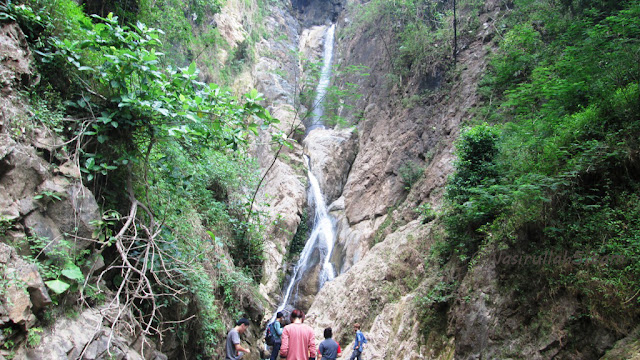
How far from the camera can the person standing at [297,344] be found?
532 cm

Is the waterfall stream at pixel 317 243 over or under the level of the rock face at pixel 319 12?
under

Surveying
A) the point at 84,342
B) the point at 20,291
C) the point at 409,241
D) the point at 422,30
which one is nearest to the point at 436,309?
the point at 409,241

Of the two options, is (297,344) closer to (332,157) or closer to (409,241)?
(409,241)

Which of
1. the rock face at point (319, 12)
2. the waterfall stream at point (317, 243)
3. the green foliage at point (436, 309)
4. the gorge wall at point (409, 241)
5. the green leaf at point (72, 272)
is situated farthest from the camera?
the rock face at point (319, 12)

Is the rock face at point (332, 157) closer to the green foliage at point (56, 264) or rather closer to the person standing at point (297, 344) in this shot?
the person standing at point (297, 344)

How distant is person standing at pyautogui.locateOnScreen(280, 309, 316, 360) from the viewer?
5.32 metres

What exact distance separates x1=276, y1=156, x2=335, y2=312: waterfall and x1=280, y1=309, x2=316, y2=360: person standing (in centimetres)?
1185

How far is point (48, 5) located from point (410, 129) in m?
16.9

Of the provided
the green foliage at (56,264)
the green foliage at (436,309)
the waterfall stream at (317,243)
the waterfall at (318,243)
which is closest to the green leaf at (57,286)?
the green foliage at (56,264)

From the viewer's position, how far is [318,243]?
2031 cm

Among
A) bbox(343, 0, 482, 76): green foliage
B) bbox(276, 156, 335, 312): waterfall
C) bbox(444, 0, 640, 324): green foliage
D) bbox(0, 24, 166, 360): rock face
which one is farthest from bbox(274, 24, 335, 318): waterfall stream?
bbox(0, 24, 166, 360): rock face

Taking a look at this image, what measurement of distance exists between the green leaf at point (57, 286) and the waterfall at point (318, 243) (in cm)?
1415

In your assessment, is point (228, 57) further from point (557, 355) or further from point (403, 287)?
point (557, 355)

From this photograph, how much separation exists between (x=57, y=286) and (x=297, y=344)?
333 centimetres
